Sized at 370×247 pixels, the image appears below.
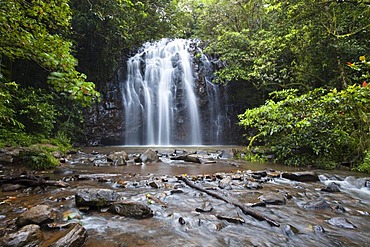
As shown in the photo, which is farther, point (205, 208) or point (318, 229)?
point (205, 208)

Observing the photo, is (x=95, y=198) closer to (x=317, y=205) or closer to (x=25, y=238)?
(x=25, y=238)

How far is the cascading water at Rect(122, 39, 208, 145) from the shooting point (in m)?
15.8

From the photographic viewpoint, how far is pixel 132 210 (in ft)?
8.34

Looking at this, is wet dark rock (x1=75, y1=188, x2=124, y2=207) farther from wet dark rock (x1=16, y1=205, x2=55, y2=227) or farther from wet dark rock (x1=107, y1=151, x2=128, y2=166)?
wet dark rock (x1=107, y1=151, x2=128, y2=166)

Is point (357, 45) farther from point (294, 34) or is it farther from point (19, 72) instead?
point (19, 72)

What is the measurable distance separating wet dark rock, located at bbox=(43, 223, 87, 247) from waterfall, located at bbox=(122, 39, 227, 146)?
44.7 ft

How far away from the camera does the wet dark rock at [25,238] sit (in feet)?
5.50

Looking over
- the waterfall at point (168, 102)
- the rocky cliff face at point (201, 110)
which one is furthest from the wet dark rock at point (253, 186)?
→ the rocky cliff face at point (201, 110)

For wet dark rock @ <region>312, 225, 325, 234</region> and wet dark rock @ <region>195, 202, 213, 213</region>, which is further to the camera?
wet dark rock @ <region>195, 202, 213, 213</region>

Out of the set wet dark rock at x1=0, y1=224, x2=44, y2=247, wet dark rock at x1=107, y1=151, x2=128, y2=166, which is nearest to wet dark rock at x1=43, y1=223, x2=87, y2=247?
wet dark rock at x1=0, y1=224, x2=44, y2=247

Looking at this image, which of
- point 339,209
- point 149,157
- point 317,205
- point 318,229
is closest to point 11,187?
point 149,157

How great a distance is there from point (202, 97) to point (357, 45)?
33.2ft

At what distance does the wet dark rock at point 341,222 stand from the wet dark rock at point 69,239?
8.12 ft

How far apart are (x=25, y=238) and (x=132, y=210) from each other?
3.34 ft
